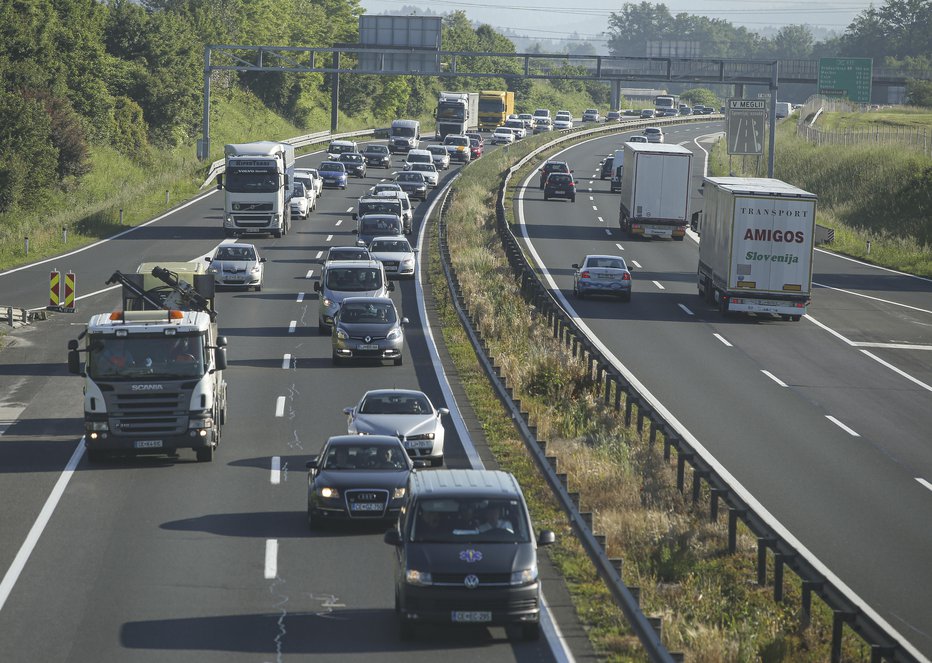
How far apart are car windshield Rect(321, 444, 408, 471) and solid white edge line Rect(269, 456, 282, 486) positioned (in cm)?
318

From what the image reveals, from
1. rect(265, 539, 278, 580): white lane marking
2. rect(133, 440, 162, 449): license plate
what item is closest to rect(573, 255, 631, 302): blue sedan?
rect(133, 440, 162, 449): license plate

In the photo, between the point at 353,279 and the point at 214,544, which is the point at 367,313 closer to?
the point at 353,279

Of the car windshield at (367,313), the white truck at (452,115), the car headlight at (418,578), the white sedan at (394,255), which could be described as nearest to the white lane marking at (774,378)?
the car windshield at (367,313)

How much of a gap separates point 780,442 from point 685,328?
49.4 ft

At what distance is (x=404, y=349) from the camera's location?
36.2m

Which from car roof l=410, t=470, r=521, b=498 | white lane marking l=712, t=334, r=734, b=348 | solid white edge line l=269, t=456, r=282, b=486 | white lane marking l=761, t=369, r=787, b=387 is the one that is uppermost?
car roof l=410, t=470, r=521, b=498

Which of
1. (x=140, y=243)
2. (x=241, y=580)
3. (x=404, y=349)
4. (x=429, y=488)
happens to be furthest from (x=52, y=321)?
(x=429, y=488)

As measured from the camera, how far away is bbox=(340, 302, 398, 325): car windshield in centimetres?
3397

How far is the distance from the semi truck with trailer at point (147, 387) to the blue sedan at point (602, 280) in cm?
2400

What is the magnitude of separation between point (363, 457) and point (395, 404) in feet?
15.1

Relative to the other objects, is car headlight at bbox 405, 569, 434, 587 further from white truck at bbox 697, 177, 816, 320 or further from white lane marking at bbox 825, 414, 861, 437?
white truck at bbox 697, 177, 816, 320

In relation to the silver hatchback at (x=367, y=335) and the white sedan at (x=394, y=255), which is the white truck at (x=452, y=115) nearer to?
the white sedan at (x=394, y=255)

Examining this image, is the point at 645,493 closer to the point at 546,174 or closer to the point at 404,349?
the point at 404,349

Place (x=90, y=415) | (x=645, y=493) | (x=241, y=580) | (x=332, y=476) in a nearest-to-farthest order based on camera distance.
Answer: (x=241, y=580), (x=332, y=476), (x=645, y=493), (x=90, y=415)
